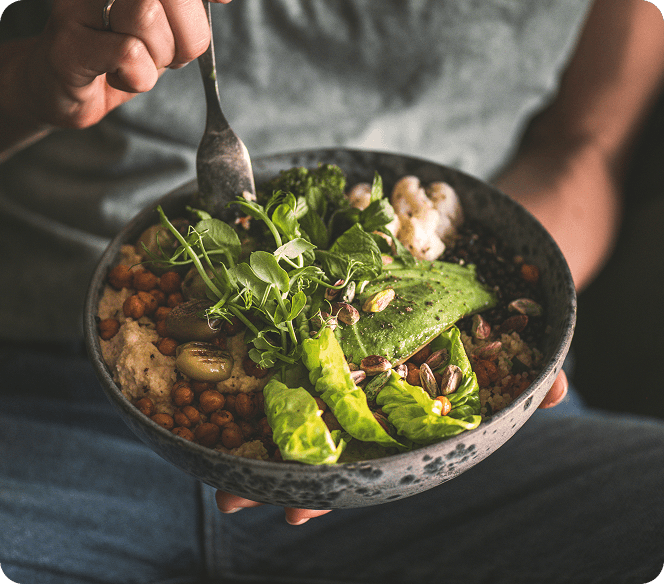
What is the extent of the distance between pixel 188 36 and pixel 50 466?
3.03ft

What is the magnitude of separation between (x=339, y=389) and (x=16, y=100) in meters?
0.84

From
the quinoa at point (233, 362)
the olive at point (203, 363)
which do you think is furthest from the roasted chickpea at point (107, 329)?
the olive at point (203, 363)

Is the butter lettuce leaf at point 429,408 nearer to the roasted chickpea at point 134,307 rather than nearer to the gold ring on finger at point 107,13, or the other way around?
the roasted chickpea at point 134,307

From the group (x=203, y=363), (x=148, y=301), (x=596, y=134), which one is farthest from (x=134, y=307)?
(x=596, y=134)

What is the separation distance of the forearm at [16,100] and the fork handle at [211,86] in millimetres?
357

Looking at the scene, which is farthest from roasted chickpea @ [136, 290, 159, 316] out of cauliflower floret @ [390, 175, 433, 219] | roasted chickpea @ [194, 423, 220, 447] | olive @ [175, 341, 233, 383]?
cauliflower floret @ [390, 175, 433, 219]

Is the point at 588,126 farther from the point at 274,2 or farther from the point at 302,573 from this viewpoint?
the point at 302,573

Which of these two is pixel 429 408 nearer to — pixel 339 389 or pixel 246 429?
pixel 339 389

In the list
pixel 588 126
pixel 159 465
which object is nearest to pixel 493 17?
pixel 588 126

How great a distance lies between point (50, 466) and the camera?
114cm

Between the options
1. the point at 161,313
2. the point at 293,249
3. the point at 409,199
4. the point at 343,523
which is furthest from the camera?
the point at 343,523

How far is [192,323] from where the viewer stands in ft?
2.54

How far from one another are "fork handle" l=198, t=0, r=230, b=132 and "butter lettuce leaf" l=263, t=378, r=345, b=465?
1.59ft

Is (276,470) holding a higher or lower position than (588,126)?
lower
